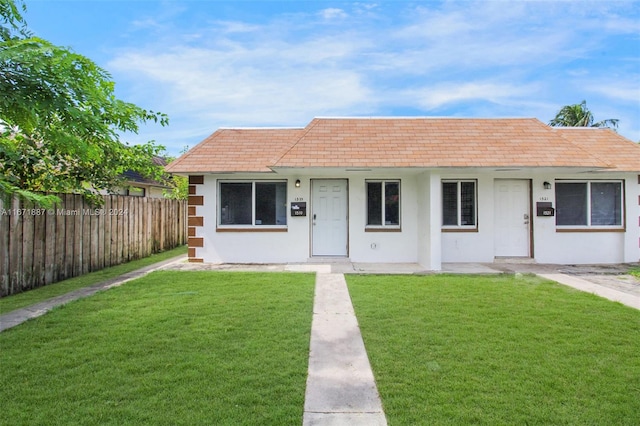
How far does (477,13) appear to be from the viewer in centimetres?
1045

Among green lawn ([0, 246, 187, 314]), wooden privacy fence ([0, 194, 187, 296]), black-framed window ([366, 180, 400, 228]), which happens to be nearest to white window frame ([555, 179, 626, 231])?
black-framed window ([366, 180, 400, 228])

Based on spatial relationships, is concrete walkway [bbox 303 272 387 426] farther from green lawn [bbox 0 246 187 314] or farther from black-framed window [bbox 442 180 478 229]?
black-framed window [bbox 442 180 478 229]

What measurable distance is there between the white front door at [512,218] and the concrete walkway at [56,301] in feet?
32.1

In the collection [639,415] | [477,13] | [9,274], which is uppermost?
[477,13]

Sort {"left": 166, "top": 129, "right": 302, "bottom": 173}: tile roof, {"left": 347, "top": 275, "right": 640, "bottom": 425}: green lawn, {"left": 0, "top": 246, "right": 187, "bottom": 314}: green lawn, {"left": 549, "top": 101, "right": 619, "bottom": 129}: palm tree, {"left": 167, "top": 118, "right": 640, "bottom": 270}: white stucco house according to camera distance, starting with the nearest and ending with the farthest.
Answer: {"left": 347, "top": 275, "right": 640, "bottom": 425}: green lawn
{"left": 0, "top": 246, "right": 187, "bottom": 314}: green lawn
{"left": 166, "top": 129, "right": 302, "bottom": 173}: tile roof
{"left": 167, "top": 118, "right": 640, "bottom": 270}: white stucco house
{"left": 549, "top": 101, "right": 619, "bottom": 129}: palm tree

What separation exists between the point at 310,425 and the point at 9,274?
711cm

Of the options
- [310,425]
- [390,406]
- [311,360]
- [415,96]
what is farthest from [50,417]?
[415,96]

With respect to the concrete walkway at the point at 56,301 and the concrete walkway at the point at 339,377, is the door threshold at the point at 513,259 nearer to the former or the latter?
the concrete walkway at the point at 339,377

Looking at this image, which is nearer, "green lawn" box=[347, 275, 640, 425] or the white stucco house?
"green lawn" box=[347, 275, 640, 425]

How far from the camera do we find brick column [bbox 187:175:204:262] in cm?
1040

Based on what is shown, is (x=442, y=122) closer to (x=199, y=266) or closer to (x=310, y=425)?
(x=199, y=266)

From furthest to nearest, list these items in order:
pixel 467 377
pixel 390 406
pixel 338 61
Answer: pixel 338 61, pixel 467 377, pixel 390 406

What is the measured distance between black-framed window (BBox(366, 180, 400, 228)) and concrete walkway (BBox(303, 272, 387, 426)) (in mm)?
5008

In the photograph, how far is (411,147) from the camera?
9891mm
